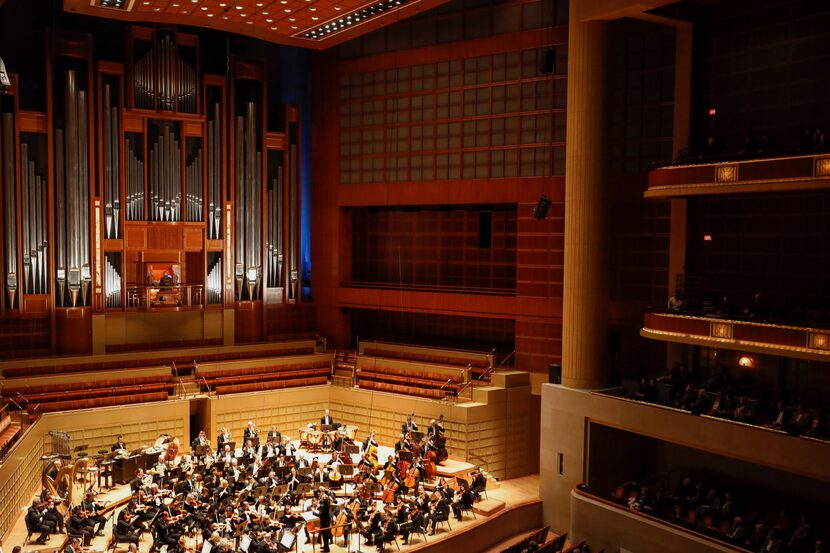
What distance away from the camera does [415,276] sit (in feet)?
65.4

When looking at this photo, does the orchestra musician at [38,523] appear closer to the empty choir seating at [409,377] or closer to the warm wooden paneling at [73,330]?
the warm wooden paneling at [73,330]

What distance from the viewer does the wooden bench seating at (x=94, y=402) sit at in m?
14.9

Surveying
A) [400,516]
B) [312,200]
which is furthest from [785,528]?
[312,200]

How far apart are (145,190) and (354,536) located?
9.01 meters

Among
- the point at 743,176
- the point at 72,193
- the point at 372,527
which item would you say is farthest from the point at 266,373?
the point at 743,176

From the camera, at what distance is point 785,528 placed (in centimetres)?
1151

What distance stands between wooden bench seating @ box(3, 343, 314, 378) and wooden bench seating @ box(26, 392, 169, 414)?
92 centimetres

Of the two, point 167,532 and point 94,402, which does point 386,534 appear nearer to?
point 167,532

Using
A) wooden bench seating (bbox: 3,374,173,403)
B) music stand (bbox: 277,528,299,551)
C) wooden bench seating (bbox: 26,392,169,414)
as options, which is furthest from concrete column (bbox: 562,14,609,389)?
wooden bench seating (bbox: 3,374,173,403)

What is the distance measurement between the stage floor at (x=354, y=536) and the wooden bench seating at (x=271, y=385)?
2165 mm

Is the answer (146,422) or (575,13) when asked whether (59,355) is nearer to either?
(146,422)

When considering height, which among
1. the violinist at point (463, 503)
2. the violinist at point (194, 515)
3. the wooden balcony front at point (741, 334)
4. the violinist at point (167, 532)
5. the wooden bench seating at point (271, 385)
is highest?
the wooden balcony front at point (741, 334)

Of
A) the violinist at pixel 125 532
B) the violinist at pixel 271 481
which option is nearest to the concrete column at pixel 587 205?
the violinist at pixel 271 481

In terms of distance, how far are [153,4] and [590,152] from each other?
316 inches
